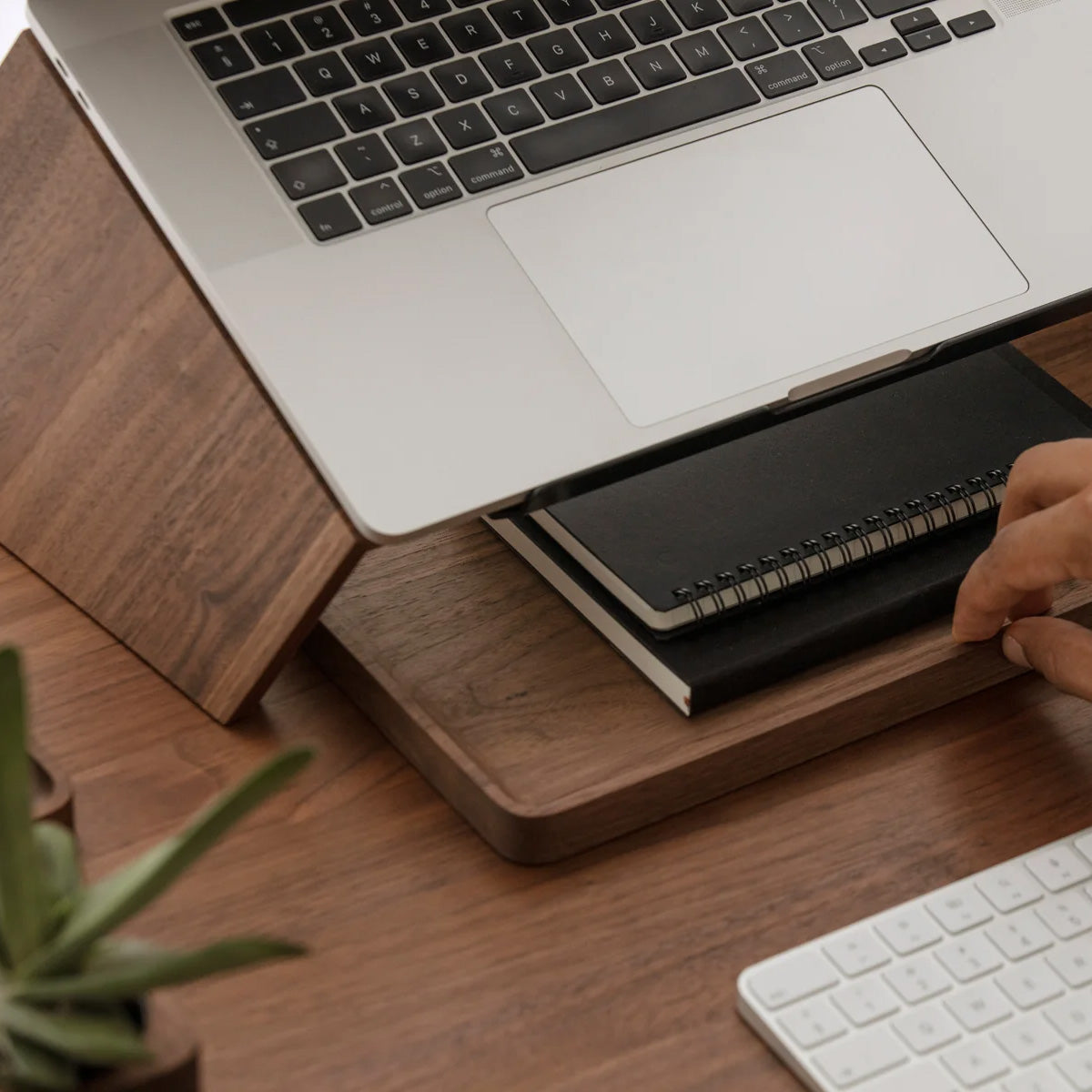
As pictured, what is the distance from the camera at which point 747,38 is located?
73 centimetres

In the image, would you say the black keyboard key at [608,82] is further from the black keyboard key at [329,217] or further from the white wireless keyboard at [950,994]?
the white wireless keyboard at [950,994]

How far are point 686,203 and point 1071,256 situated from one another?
0.59ft

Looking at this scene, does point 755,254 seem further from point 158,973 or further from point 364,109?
point 158,973

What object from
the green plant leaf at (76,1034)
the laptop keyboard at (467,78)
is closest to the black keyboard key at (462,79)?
the laptop keyboard at (467,78)

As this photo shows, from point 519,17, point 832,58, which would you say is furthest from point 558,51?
point 832,58

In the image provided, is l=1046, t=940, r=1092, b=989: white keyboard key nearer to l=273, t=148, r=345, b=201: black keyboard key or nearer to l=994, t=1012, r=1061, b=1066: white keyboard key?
l=994, t=1012, r=1061, b=1066: white keyboard key

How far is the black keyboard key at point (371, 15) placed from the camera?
2.26ft

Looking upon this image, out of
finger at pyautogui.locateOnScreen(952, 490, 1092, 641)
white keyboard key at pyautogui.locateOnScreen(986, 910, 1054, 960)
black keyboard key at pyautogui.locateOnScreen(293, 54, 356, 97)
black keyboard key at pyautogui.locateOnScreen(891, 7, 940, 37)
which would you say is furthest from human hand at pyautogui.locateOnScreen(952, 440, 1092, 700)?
black keyboard key at pyautogui.locateOnScreen(293, 54, 356, 97)

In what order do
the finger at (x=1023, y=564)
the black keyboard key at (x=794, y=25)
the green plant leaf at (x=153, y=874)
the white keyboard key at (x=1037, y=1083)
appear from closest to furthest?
the green plant leaf at (x=153, y=874) → the white keyboard key at (x=1037, y=1083) → the finger at (x=1023, y=564) → the black keyboard key at (x=794, y=25)

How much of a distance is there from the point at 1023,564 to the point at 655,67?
0.26 m

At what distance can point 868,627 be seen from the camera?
69 cm

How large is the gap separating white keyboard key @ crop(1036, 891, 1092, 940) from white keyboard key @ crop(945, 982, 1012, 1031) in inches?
1.5

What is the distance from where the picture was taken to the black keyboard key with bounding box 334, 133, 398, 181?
2.16 ft

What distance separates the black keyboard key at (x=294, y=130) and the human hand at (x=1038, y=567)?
0.31 meters
